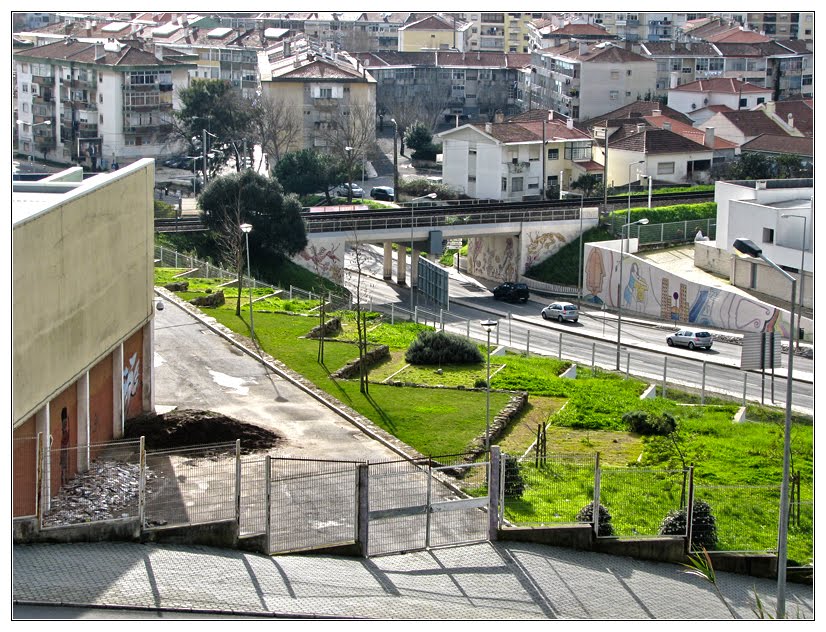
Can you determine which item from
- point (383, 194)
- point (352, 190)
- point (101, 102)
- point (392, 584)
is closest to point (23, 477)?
point (392, 584)

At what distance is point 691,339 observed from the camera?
5594cm

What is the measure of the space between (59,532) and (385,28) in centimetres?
13294

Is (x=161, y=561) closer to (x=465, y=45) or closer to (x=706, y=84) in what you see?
(x=706, y=84)

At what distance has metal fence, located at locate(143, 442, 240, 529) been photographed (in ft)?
72.9

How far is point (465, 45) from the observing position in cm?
14362

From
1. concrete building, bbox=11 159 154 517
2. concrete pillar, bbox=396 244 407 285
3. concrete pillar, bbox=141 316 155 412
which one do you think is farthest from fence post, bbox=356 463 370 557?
concrete pillar, bbox=396 244 407 285

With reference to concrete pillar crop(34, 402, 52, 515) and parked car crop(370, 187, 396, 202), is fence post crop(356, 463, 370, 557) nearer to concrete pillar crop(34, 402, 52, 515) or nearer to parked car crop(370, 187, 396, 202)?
concrete pillar crop(34, 402, 52, 515)

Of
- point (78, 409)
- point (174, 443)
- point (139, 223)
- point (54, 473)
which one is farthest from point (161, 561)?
point (139, 223)

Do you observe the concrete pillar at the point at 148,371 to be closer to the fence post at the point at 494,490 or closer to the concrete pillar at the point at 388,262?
the fence post at the point at 494,490

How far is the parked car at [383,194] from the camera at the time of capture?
294 ft

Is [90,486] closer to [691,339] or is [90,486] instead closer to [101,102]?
[691,339]

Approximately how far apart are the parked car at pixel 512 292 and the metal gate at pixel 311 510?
45.6 metres

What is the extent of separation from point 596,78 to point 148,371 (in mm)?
84677

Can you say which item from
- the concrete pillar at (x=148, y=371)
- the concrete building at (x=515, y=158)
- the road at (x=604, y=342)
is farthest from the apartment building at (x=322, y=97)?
Answer: the concrete pillar at (x=148, y=371)
